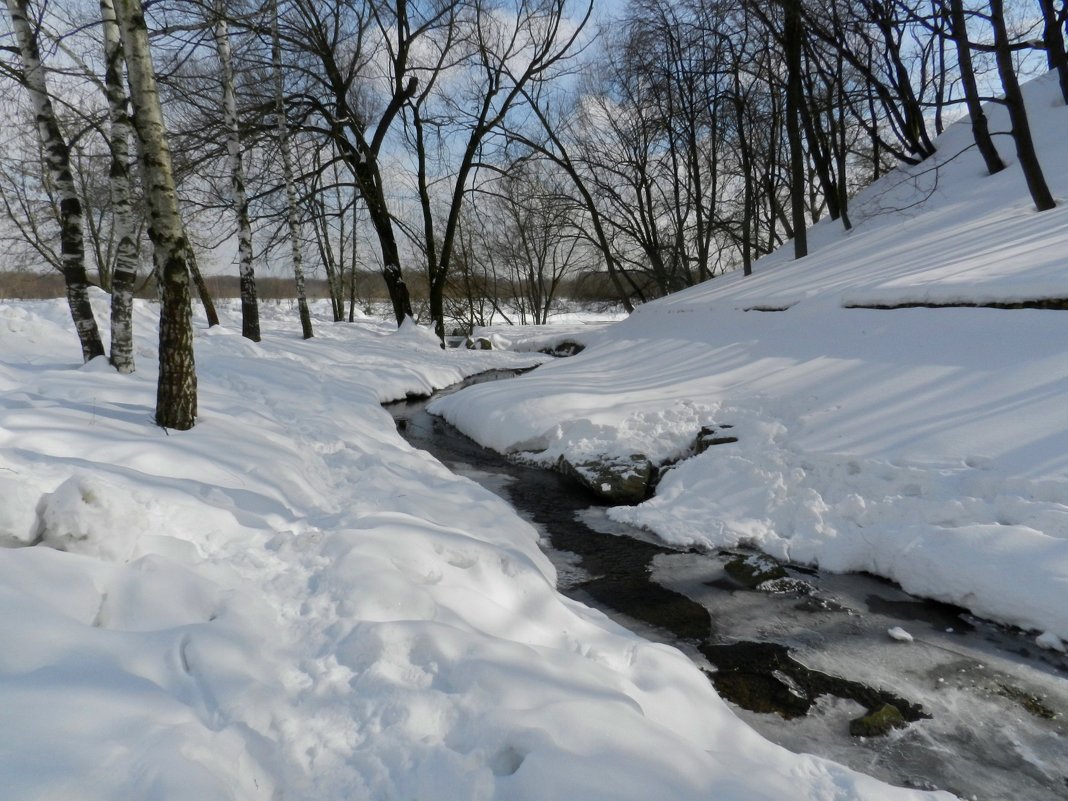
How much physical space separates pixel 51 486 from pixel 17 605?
48.9 inches

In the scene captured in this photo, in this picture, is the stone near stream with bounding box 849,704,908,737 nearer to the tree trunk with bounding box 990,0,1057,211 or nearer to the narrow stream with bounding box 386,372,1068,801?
the narrow stream with bounding box 386,372,1068,801

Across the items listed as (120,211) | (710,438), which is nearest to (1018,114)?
(710,438)

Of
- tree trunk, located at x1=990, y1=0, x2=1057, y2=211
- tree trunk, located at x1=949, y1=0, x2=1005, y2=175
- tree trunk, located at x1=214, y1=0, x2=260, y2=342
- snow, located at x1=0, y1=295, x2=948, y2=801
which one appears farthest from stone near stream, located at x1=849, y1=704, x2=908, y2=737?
tree trunk, located at x1=214, y1=0, x2=260, y2=342

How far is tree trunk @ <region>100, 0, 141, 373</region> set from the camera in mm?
5863

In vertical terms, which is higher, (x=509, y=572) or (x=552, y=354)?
(x=552, y=354)

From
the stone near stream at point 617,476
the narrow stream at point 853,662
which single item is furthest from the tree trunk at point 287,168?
the narrow stream at point 853,662

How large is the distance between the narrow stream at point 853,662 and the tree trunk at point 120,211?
5685 millimetres

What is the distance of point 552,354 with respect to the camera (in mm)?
19109

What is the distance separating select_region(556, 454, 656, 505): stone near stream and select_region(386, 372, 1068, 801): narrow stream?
982 millimetres

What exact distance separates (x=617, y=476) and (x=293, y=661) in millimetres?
4550

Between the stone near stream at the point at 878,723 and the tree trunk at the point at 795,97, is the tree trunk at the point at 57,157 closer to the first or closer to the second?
the stone near stream at the point at 878,723

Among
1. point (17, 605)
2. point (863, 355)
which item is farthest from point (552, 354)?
point (17, 605)

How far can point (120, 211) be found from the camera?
645 centimetres

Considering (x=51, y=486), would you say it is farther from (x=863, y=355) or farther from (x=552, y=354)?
(x=552, y=354)
